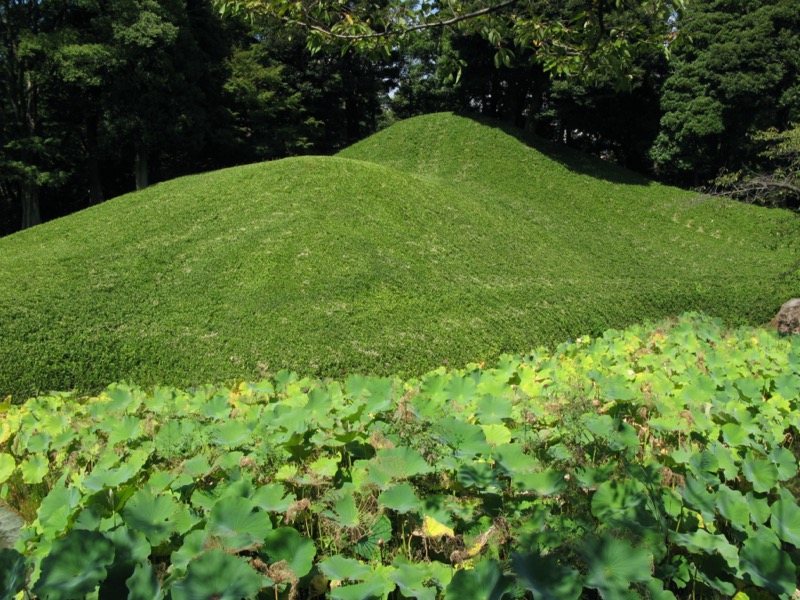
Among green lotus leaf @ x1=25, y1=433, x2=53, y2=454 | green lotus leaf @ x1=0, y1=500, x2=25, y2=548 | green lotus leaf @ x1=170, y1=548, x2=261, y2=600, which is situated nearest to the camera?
green lotus leaf @ x1=170, y1=548, x2=261, y2=600

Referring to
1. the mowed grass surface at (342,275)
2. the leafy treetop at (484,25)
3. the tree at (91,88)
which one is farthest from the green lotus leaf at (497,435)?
the tree at (91,88)

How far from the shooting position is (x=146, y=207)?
10.8 m

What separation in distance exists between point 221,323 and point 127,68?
10.9m

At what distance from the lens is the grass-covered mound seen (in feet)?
3.36

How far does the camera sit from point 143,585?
3.08ft

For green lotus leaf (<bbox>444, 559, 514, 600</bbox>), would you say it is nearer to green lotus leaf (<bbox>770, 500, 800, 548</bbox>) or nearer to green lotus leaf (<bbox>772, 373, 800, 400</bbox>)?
green lotus leaf (<bbox>770, 500, 800, 548</bbox>)

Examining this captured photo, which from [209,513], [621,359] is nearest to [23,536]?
[209,513]

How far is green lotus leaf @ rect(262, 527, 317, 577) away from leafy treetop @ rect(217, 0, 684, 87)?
2.45 m

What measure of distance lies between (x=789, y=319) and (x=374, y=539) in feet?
27.7

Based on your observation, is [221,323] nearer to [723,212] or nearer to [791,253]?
[791,253]

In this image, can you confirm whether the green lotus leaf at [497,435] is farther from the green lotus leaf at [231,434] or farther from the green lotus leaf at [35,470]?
the green lotus leaf at [35,470]

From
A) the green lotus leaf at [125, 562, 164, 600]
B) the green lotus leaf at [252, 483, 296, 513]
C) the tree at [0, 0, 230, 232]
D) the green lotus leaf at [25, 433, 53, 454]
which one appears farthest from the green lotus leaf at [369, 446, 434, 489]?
the tree at [0, 0, 230, 232]

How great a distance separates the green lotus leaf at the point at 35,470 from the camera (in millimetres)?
1607

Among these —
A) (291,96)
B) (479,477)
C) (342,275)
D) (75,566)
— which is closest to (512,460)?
(479,477)
